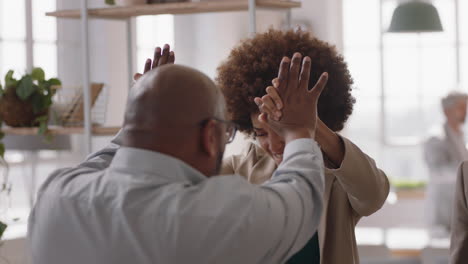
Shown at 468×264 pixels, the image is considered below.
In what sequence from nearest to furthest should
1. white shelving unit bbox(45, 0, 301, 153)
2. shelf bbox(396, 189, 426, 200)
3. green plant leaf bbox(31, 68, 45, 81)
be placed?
white shelving unit bbox(45, 0, 301, 153)
green plant leaf bbox(31, 68, 45, 81)
shelf bbox(396, 189, 426, 200)

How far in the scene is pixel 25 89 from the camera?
12.6 ft

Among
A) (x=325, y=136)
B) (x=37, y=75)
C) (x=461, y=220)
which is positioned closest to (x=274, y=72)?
(x=325, y=136)

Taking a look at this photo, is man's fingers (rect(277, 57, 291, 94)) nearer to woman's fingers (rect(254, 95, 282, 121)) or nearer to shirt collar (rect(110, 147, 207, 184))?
woman's fingers (rect(254, 95, 282, 121))

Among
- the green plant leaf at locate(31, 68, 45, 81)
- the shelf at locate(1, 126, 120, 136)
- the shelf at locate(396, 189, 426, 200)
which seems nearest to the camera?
the shelf at locate(1, 126, 120, 136)

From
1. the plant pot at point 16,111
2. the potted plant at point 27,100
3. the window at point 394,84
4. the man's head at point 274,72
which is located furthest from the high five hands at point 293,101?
the window at point 394,84

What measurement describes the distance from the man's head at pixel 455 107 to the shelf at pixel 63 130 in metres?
3.88

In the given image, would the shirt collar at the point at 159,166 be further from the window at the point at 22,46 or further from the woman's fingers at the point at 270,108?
the window at the point at 22,46

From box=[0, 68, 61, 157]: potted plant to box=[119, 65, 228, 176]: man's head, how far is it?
8.95ft

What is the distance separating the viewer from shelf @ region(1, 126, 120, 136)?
3.65m

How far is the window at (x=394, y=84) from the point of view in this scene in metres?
8.38

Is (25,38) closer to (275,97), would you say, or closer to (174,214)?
(275,97)

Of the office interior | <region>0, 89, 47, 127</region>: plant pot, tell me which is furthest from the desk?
<region>0, 89, 47, 127</region>: plant pot

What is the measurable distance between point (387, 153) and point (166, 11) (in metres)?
5.46

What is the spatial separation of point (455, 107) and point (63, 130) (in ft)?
13.1
